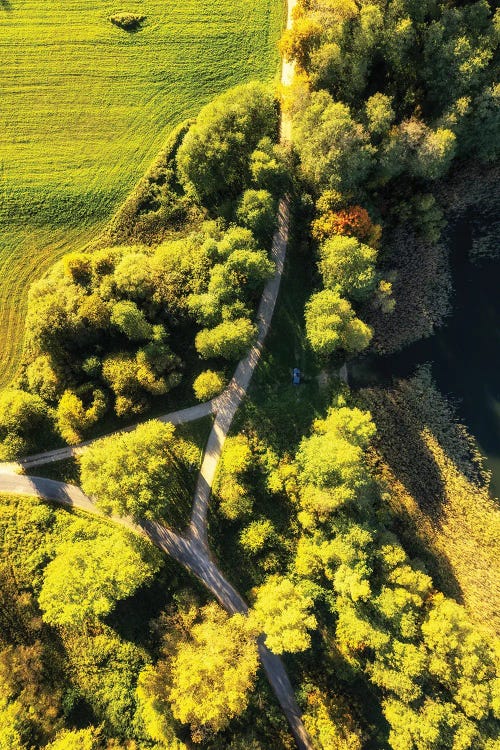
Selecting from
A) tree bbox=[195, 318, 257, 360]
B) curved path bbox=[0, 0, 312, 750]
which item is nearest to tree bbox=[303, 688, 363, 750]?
curved path bbox=[0, 0, 312, 750]

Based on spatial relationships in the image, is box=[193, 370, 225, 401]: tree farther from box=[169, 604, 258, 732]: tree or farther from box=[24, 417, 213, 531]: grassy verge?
box=[169, 604, 258, 732]: tree

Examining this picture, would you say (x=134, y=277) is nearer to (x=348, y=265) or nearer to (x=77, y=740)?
(x=348, y=265)

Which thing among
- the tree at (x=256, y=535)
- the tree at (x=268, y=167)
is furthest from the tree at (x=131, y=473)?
the tree at (x=268, y=167)

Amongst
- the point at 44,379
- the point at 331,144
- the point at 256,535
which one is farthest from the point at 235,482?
the point at 331,144

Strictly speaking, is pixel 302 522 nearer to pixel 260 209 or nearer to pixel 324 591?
pixel 324 591

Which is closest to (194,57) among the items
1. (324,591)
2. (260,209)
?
(260,209)
